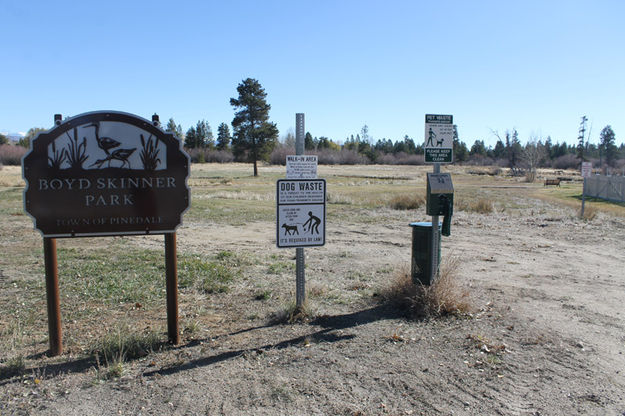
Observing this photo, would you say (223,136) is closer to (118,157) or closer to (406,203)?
(406,203)

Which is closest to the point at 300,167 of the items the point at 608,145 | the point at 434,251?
the point at 434,251

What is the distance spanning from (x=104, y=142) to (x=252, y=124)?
62.7 m

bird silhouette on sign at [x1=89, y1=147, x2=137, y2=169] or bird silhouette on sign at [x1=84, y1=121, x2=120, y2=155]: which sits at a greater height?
bird silhouette on sign at [x1=84, y1=121, x2=120, y2=155]

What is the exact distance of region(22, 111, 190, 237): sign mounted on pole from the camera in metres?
4.19

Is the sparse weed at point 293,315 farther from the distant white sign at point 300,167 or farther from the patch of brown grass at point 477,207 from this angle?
the patch of brown grass at point 477,207

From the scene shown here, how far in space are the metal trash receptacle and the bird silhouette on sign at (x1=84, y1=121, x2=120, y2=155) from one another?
3.53 metres

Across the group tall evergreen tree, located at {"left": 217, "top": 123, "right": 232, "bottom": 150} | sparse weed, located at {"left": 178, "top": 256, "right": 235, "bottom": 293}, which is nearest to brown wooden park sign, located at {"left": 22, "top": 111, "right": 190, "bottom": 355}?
sparse weed, located at {"left": 178, "top": 256, "right": 235, "bottom": 293}

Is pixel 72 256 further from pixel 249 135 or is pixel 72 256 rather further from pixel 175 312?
pixel 249 135

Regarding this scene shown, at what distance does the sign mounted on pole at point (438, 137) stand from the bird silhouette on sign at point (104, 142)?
11.1 ft

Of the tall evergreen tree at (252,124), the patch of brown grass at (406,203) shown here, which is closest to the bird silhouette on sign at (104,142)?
the patch of brown grass at (406,203)

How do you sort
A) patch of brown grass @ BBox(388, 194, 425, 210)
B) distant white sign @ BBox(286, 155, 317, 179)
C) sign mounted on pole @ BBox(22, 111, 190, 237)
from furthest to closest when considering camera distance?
patch of brown grass @ BBox(388, 194, 425, 210) < distant white sign @ BBox(286, 155, 317, 179) < sign mounted on pole @ BBox(22, 111, 190, 237)

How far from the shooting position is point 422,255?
582 cm

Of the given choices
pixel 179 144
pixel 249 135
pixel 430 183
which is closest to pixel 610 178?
pixel 430 183

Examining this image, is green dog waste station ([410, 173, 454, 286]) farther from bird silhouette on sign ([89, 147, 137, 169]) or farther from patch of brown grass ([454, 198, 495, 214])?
patch of brown grass ([454, 198, 495, 214])
